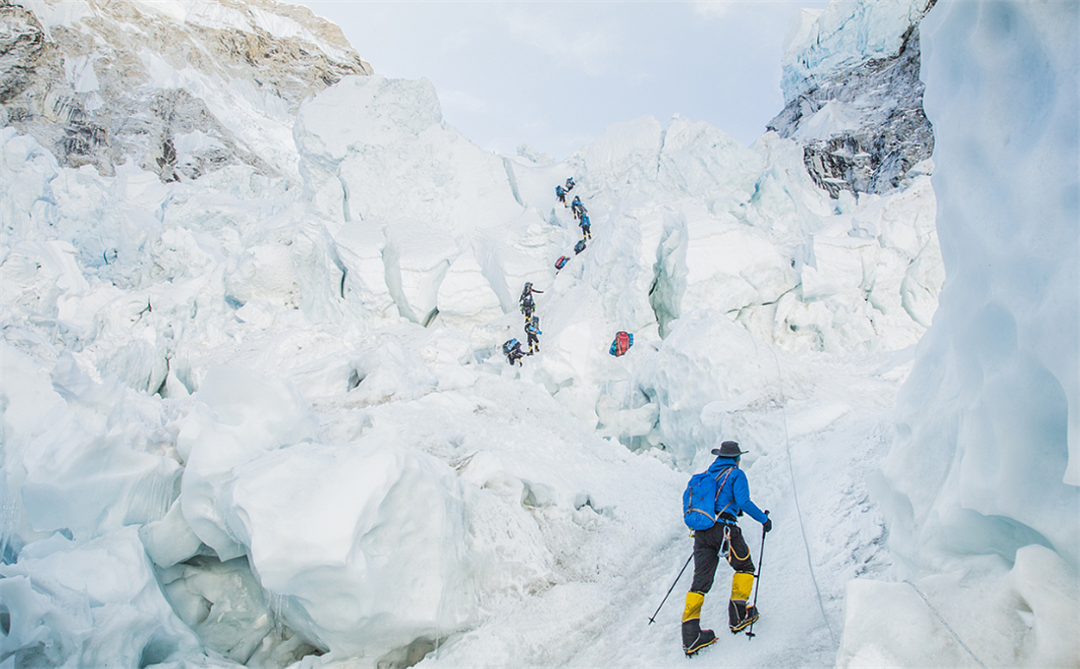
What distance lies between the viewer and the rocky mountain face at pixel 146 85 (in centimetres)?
2922

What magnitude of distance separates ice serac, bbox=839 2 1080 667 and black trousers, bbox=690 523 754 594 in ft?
2.40

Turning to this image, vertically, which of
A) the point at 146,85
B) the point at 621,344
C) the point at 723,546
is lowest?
the point at 723,546

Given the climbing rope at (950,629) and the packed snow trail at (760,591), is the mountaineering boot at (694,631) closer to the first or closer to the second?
the packed snow trail at (760,591)

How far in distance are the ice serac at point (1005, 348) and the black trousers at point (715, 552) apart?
73 cm

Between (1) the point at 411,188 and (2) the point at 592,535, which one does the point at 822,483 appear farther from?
(1) the point at 411,188

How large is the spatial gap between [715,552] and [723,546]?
0.28ft

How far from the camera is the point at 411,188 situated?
16.6m

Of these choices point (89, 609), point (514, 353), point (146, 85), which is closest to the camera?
point (89, 609)

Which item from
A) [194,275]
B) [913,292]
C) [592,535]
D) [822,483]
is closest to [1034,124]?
[822,483]

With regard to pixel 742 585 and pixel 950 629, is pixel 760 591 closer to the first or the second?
pixel 742 585

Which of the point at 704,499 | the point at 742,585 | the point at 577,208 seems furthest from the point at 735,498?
the point at 577,208

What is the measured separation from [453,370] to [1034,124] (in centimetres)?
662

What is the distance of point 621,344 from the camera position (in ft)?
41.4

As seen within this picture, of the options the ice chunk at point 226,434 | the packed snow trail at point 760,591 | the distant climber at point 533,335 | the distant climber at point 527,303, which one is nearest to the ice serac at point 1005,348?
the packed snow trail at point 760,591
